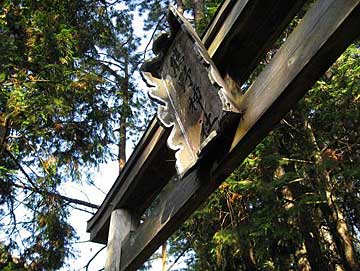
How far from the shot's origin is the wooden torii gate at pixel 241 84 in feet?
4.29

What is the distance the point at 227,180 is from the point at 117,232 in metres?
1.91

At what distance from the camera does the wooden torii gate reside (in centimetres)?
131

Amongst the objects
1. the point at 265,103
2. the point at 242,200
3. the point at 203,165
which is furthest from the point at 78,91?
the point at 265,103

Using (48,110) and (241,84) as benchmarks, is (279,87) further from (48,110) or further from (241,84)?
(48,110)

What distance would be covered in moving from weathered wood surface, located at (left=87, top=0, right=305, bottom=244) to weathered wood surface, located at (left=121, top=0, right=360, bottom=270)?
6.6 inches

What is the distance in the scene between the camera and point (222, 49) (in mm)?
1814

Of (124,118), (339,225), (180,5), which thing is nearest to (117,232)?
(339,225)

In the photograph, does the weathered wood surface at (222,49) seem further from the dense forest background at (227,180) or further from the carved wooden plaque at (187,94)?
the dense forest background at (227,180)

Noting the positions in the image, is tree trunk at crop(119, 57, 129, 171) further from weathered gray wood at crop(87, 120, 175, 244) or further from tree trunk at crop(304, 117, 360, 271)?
weathered gray wood at crop(87, 120, 175, 244)

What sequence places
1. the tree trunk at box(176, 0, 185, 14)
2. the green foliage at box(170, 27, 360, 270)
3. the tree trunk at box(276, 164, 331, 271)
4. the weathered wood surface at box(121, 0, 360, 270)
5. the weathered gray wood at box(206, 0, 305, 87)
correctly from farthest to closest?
1. the tree trunk at box(176, 0, 185, 14)
2. the tree trunk at box(276, 164, 331, 271)
3. the green foliage at box(170, 27, 360, 270)
4. the weathered gray wood at box(206, 0, 305, 87)
5. the weathered wood surface at box(121, 0, 360, 270)

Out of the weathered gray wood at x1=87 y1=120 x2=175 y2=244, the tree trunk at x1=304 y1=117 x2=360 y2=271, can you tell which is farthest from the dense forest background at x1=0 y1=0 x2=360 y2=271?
the weathered gray wood at x1=87 y1=120 x2=175 y2=244

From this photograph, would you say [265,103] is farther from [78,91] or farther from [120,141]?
[120,141]

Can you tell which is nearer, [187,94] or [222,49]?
[222,49]

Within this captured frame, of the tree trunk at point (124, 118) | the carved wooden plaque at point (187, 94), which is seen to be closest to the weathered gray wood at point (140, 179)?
the carved wooden plaque at point (187, 94)
